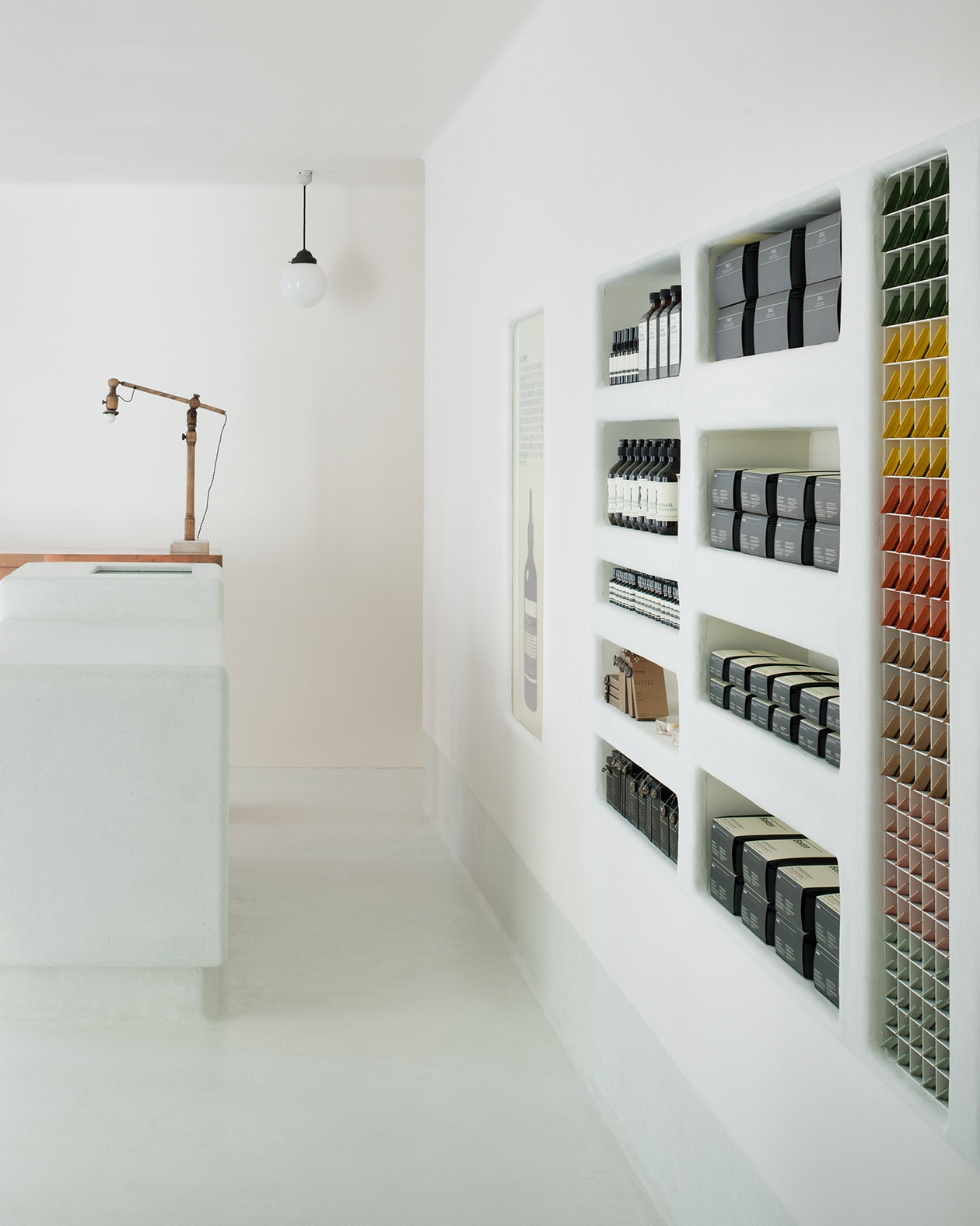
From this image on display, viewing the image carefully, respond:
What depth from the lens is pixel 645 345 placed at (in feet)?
8.23

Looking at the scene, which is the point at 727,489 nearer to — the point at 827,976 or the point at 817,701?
the point at 817,701

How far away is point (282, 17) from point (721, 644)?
86.7 inches

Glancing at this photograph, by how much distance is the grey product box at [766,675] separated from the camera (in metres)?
1.99

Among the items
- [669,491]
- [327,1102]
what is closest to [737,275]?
[669,491]

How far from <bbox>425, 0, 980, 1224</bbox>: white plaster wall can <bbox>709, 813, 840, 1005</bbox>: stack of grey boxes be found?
0.07m

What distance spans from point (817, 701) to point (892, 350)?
0.50m

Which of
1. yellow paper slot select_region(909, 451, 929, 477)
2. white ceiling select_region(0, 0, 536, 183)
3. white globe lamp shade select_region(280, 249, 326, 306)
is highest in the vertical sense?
white ceiling select_region(0, 0, 536, 183)

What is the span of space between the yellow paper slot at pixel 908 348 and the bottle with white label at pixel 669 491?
0.90 metres

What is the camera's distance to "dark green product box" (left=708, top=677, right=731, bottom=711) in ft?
6.98

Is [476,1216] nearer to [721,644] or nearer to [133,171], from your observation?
[721,644]

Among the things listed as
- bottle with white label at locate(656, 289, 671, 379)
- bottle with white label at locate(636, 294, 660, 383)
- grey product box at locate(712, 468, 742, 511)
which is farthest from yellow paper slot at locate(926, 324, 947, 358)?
bottle with white label at locate(636, 294, 660, 383)

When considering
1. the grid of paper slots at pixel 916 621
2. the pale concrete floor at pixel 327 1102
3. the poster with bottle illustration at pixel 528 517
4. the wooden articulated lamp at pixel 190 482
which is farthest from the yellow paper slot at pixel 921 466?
the wooden articulated lamp at pixel 190 482

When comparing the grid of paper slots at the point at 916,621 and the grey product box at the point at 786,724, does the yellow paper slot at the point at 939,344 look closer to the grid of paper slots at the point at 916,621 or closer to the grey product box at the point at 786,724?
the grid of paper slots at the point at 916,621

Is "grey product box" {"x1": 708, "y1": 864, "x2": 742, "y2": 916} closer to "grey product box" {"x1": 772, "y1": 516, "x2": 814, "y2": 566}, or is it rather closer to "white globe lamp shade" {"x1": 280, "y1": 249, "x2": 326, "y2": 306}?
"grey product box" {"x1": 772, "y1": 516, "x2": 814, "y2": 566}
